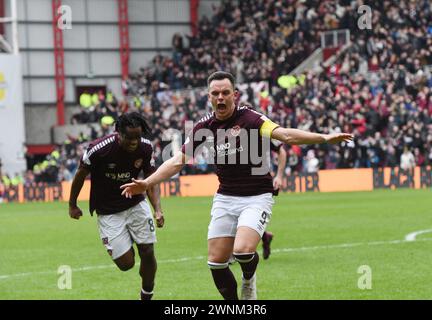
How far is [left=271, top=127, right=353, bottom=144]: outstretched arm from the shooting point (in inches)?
357

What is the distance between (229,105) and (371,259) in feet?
19.0

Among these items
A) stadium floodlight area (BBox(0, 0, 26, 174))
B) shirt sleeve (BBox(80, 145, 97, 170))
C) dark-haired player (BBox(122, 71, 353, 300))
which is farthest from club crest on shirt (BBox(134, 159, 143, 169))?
stadium floodlight area (BBox(0, 0, 26, 174))

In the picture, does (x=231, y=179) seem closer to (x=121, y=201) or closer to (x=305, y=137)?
(x=305, y=137)

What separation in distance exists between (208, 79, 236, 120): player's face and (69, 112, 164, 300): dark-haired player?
1.15 m

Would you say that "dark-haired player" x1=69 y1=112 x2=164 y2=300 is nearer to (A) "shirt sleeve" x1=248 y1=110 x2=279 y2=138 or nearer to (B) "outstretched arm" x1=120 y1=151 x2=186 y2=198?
(B) "outstretched arm" x1=120 y1=151 x2=186 y2=198

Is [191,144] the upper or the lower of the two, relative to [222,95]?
lower

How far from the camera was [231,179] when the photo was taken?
403 inches

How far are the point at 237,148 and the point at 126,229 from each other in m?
1.81

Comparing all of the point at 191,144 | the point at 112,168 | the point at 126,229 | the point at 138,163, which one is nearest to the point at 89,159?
the point at 112,168

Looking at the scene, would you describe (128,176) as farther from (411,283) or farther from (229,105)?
(411,283)

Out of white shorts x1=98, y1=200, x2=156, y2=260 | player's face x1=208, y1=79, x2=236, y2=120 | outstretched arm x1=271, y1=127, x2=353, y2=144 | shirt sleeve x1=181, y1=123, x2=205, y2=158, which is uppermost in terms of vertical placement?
player's face x1=208, y1=79, x2=236, y2=120

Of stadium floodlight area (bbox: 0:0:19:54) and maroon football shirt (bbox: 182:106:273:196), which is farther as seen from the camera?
stadium floodlight area (bbox: 0:0:19:54)

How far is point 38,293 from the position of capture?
1255cm
